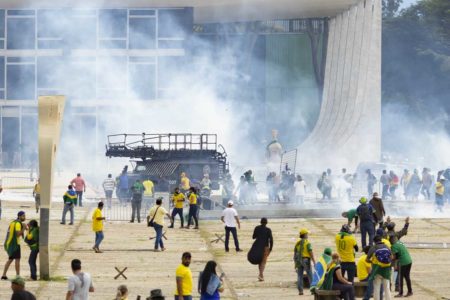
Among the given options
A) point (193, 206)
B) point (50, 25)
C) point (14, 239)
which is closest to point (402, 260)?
point (14, 239)

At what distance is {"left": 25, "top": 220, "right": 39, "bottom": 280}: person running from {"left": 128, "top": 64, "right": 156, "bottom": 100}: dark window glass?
134 ft

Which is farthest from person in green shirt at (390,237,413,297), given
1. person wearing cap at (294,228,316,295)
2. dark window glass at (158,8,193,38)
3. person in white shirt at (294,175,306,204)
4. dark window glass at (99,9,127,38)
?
dark window glass at (99,9,127,38)

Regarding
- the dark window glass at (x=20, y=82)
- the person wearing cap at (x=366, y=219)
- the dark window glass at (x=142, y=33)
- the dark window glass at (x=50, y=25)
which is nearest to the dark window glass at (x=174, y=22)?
the dark window glass at (x=142, y=33)

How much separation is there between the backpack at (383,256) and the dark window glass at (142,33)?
44785mm

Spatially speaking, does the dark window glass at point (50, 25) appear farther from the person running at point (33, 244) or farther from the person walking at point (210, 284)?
the person walking at point (210, 284)

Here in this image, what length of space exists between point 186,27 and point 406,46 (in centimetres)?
2640

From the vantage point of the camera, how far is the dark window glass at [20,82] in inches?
2527

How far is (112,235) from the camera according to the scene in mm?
31469

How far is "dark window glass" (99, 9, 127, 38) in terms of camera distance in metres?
63.6

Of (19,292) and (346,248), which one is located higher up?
(346,248)

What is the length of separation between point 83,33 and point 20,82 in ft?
13.5

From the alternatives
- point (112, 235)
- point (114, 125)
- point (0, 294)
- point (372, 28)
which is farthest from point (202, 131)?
point (0, 294)

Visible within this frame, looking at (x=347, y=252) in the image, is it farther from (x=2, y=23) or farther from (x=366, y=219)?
(x=2, y=23)

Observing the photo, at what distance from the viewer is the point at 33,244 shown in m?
23.2
